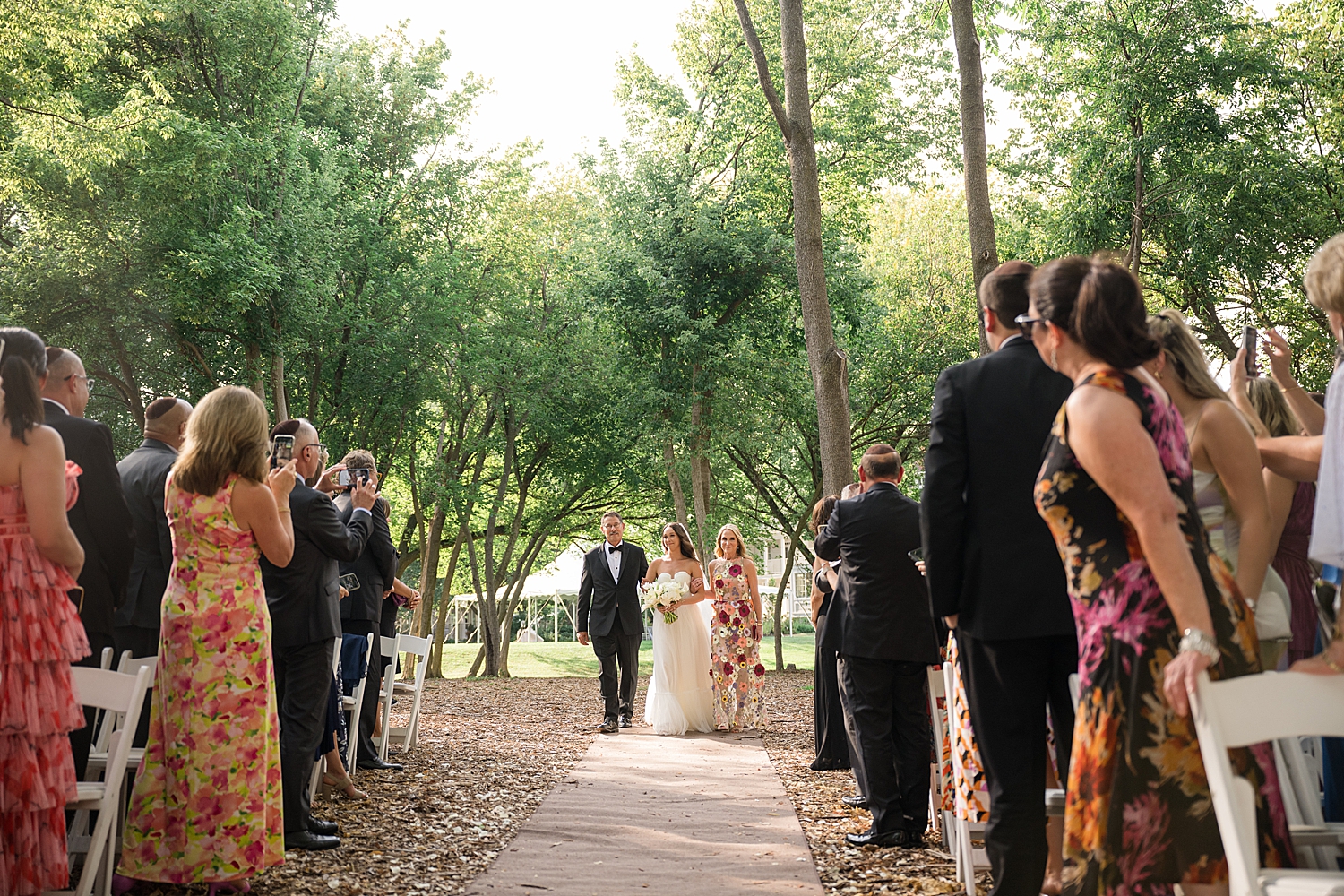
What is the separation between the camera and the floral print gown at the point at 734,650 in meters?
11.3

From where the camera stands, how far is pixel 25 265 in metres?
14.6

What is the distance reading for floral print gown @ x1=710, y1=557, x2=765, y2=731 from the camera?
11273 mm

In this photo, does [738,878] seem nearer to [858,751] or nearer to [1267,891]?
[858,751]

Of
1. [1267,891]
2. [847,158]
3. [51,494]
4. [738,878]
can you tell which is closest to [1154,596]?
[1267,891]


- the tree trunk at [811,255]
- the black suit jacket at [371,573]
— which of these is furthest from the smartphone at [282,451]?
the tree trunk at [811,255]

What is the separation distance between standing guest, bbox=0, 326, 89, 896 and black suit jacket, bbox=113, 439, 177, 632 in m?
1.43

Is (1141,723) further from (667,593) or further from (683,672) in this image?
(683,672)

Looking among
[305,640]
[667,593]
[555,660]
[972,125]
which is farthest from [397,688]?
[555,660]

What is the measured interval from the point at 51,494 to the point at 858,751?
14.3 ft

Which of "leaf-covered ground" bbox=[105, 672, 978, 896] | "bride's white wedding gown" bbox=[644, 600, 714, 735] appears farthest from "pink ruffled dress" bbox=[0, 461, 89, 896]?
"bride's white wedding gown" bbox=[644, 600, 714, 735]

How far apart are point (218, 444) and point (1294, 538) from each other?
14.8ft

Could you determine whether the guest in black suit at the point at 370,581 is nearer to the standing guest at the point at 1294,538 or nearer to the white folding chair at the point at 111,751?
the white folding chair at the point at 111,751

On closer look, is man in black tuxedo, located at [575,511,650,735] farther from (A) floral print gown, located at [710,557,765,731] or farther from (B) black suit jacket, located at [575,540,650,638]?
(A) floral print gown, located at [710,557,765,731]

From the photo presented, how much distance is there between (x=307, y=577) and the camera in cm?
564
